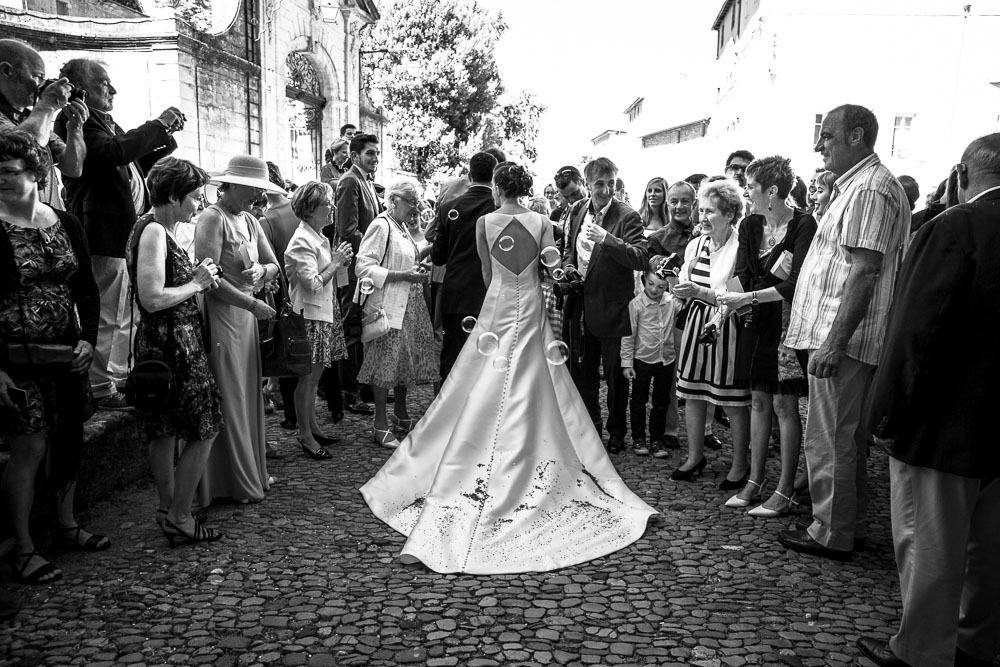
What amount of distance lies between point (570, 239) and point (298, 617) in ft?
13.3

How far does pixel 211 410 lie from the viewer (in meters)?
4.43

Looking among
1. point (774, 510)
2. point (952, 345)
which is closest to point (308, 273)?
point (774, 510)

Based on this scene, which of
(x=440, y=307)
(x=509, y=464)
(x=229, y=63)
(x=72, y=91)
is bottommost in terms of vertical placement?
(x=509, y=464)

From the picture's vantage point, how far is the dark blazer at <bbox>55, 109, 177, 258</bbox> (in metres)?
5.13

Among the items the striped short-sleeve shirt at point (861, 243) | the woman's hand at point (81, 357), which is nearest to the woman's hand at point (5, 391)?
the woman's hand at point (81, 357)

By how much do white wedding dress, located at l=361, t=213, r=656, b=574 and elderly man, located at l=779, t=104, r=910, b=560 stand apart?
107 cm

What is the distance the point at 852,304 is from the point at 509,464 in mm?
2140

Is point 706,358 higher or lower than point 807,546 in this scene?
higher

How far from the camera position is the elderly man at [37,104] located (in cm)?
445

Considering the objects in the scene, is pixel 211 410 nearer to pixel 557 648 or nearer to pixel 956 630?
pixel 557 648

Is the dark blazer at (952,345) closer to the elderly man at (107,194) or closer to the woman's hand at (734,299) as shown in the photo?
the woman's hand at (734,299)

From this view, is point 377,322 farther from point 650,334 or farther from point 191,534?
point 191,534

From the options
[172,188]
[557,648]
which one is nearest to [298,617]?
[557,648]

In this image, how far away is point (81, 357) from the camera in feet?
13.3
